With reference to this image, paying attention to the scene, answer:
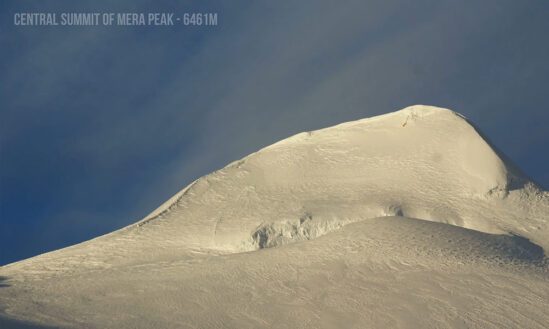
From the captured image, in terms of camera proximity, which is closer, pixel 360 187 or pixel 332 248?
pixel 332 248

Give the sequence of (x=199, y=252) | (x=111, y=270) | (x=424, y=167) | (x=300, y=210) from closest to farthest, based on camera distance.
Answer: (x=111, y=270)
(x=199, y=252)
(x=300, y=210)
(x=424, y=167)

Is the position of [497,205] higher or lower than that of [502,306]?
higher

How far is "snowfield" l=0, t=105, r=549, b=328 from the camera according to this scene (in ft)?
67.4

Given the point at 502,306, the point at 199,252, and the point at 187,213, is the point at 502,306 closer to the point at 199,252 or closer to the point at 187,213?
the point at 199,252

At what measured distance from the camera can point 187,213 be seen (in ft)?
97.4

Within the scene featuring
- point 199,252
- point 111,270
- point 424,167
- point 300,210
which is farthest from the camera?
point 424,167

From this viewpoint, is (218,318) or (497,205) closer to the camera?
(218,318)

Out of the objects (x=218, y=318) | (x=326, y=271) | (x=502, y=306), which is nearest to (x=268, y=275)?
(x=326, y=271)

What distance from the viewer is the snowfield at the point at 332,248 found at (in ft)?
67.4

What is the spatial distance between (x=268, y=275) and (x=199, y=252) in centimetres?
429

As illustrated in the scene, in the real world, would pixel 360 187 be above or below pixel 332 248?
above

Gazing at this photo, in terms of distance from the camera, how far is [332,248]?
24297mm

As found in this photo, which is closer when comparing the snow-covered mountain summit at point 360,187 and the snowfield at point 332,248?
the snowfield at point 332,248

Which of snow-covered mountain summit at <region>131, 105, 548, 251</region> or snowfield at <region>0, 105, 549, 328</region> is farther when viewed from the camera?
snow-covered mountain summit at <region>131, 105, 548, 251</region>
